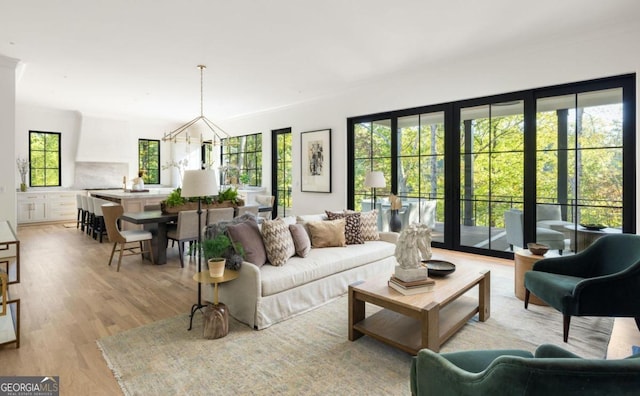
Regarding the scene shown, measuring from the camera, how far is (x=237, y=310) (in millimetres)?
2930

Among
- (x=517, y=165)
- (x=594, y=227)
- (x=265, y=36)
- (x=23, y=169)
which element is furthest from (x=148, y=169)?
(x=594, y=227)

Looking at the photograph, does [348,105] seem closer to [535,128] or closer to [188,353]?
[535,128]

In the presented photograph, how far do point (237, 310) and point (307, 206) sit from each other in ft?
16.0

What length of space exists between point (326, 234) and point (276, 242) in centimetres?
78

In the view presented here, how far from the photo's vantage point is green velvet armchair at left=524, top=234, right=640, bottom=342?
7.72 feet

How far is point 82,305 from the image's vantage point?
327 centimetres

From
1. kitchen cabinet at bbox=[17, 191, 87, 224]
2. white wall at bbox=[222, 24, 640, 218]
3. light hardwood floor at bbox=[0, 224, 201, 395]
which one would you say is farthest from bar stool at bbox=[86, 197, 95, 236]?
white wall at bbox=[222, 24, 640, 218]

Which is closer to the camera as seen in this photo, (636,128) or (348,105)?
(636,128)

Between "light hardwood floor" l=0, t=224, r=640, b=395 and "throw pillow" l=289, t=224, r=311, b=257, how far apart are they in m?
1.18

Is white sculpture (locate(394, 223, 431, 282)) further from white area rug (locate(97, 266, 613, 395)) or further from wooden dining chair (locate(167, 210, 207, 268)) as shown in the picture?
wooden dining chair (locate(167, 210, 207, 268))

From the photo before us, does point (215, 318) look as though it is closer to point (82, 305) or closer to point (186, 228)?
point (82, 305)

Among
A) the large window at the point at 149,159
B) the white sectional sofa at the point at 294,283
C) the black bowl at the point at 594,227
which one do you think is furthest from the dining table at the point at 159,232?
the large window at the point at 149,159

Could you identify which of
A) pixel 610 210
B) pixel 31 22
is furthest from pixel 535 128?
pixel 31 22

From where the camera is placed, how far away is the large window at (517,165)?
4.13 m
